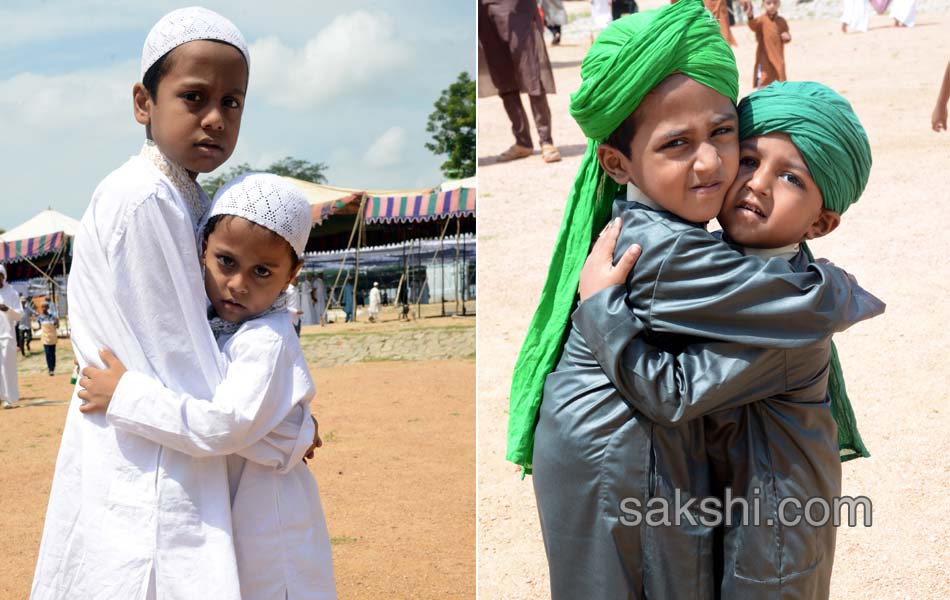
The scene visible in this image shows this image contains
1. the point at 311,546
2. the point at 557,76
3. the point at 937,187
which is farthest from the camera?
the point at 557,76

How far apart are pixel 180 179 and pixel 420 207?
46.1ft

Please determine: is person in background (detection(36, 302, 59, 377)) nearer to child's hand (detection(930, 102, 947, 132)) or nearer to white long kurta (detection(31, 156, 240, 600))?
child's hand (detection(930, 102, 947, 132))

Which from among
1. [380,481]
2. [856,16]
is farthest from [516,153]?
[856,16]

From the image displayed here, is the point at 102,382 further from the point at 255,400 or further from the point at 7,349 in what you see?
the point at 7,349

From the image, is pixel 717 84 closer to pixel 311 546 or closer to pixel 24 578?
pixel 311 546

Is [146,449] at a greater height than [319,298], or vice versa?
[319,298]

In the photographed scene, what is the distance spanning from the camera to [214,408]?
2049mm

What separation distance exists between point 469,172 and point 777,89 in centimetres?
3087

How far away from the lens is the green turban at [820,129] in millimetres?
1991

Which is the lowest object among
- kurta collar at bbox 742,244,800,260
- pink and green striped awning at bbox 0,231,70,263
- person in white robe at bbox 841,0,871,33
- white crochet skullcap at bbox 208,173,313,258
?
kurta collar at bbox 742,244,800,260

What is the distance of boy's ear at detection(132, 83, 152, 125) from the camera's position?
229 cm

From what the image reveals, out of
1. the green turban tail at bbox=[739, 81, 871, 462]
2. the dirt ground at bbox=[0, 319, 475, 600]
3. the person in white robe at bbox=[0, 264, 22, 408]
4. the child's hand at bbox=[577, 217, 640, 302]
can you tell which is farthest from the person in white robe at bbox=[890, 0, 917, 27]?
the child's hand at bbox=[577, 217, 640, 302]

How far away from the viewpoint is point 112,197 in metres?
2.13

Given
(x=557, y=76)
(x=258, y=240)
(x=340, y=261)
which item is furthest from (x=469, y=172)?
(x=258, y=240)
